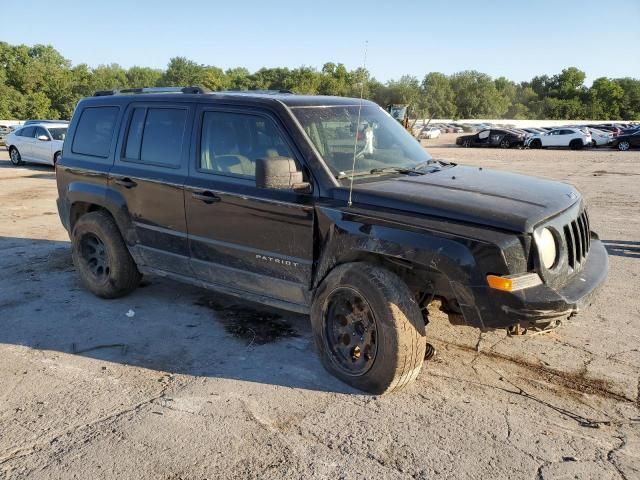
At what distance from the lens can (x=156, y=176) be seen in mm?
4961

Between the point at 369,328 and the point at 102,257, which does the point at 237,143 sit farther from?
the point at 102,257

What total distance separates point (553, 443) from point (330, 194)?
2.06 m

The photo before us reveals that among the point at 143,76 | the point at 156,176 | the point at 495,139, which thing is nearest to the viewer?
the point at 156,176

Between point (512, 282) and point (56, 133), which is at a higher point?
point (512, 282)

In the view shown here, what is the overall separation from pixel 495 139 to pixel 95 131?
36334 mm

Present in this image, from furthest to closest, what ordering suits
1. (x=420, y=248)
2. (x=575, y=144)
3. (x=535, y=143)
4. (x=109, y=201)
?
1. (x=535, y=143)
2. (x=575, y=144)
3. (x=109, y=201)
4. (x=420, y=248)

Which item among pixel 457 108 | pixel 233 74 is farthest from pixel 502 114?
pixel 233 74

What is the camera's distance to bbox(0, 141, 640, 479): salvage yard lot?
10.0 feet

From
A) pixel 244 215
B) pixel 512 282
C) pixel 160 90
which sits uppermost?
pixel 160 90

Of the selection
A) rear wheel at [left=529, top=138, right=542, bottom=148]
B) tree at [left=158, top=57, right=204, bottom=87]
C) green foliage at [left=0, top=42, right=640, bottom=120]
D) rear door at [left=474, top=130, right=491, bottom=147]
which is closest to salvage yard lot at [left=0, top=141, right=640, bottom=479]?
rear wheel at [left=529, top=138, right=542, bottom=148]

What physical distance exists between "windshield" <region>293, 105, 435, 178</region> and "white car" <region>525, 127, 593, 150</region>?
33.9 meters

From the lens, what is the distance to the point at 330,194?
3.91 metres

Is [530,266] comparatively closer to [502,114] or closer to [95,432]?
[95,432]

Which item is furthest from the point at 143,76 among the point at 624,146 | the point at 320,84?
the point at 624,146
